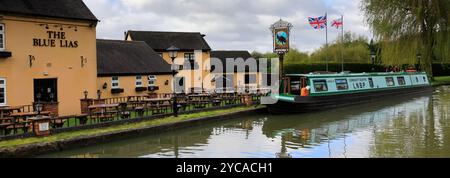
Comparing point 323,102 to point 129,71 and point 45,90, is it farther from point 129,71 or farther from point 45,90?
point 45,90

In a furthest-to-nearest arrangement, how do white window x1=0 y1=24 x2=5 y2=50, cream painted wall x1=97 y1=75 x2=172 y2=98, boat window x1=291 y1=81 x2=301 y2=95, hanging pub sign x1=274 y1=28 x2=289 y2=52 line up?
hanging pub sign x1=274 y1=28 x2=289 y2=52
boat window x1=291 y1=81 x2=301 y2=95
cream painted wall x1=97 y1=75 x2=172 y2=98
white window x1=0 y1=24 x2=5 y2=50

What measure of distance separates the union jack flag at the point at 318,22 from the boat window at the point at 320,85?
14302mm

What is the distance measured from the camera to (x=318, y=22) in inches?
1358

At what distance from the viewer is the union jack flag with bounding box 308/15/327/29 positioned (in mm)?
34250

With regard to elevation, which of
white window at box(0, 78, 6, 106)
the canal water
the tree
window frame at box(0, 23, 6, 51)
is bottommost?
the canal water

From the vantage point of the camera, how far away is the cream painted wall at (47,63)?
1409cm

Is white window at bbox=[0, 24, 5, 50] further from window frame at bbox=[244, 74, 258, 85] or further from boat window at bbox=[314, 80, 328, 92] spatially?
window frame at bbox=[244, 74, 258, 85]

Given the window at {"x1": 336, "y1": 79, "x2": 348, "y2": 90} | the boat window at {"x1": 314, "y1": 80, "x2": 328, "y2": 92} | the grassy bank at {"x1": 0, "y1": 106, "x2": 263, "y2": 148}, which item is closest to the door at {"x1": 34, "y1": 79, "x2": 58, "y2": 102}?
the grassy bank at {"x1": 0, "y1": 106, "x2": 263, "y2": 148}

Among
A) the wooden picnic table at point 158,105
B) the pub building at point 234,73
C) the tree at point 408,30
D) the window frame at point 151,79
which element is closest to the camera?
the wooden picnic table at point 158,105

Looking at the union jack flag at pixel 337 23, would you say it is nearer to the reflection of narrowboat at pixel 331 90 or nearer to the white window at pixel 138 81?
the reflection of narrowboat at pixel 331 90

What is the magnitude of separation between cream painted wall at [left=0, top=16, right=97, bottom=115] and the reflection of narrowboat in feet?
23.9

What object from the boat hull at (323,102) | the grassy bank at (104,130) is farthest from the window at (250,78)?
the grassy bank at (104,130)

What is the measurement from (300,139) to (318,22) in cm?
2290
